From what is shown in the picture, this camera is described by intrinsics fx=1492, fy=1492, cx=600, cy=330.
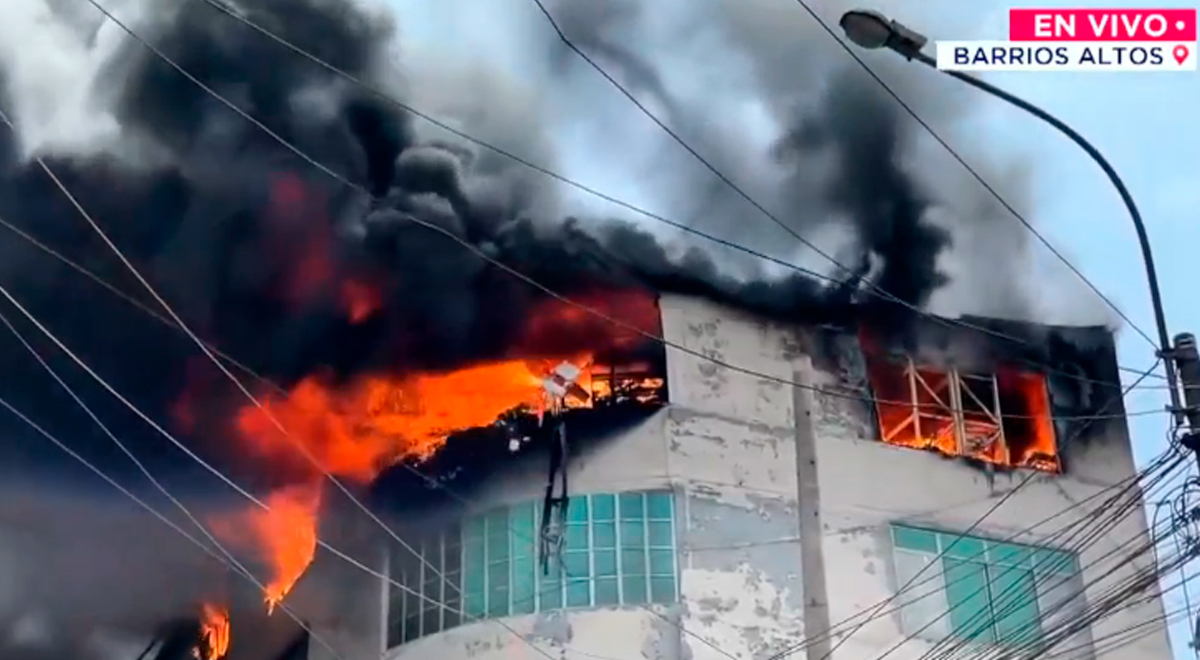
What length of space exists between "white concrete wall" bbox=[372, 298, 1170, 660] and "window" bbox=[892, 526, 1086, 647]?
0.74 ft

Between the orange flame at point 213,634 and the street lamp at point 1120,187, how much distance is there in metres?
17.1

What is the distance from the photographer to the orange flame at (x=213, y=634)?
23375 millimetres

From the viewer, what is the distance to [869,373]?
63.1 ft

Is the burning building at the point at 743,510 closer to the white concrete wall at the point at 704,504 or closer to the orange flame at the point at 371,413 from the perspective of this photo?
the white concrete wall at the point at 704,504

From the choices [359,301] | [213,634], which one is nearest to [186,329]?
[359,301]

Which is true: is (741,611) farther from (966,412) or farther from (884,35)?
(884,35)

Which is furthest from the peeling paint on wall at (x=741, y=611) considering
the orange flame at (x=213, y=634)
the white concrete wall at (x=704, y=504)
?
the orange flame at (x=213, y=634)

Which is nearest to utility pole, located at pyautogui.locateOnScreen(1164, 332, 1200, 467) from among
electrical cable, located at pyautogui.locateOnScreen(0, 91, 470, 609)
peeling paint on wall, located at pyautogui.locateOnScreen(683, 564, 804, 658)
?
peeling paint on wall, located at pyautogui.locateOnScreen(683, 564, 804, 658)

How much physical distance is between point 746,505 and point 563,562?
2.29 m

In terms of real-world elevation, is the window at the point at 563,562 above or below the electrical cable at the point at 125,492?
below

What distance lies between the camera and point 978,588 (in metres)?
18.1

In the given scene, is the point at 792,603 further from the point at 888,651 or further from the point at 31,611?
the point at 31,611

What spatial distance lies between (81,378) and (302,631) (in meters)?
4.97

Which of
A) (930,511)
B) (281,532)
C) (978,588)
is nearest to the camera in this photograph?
(978,588)
